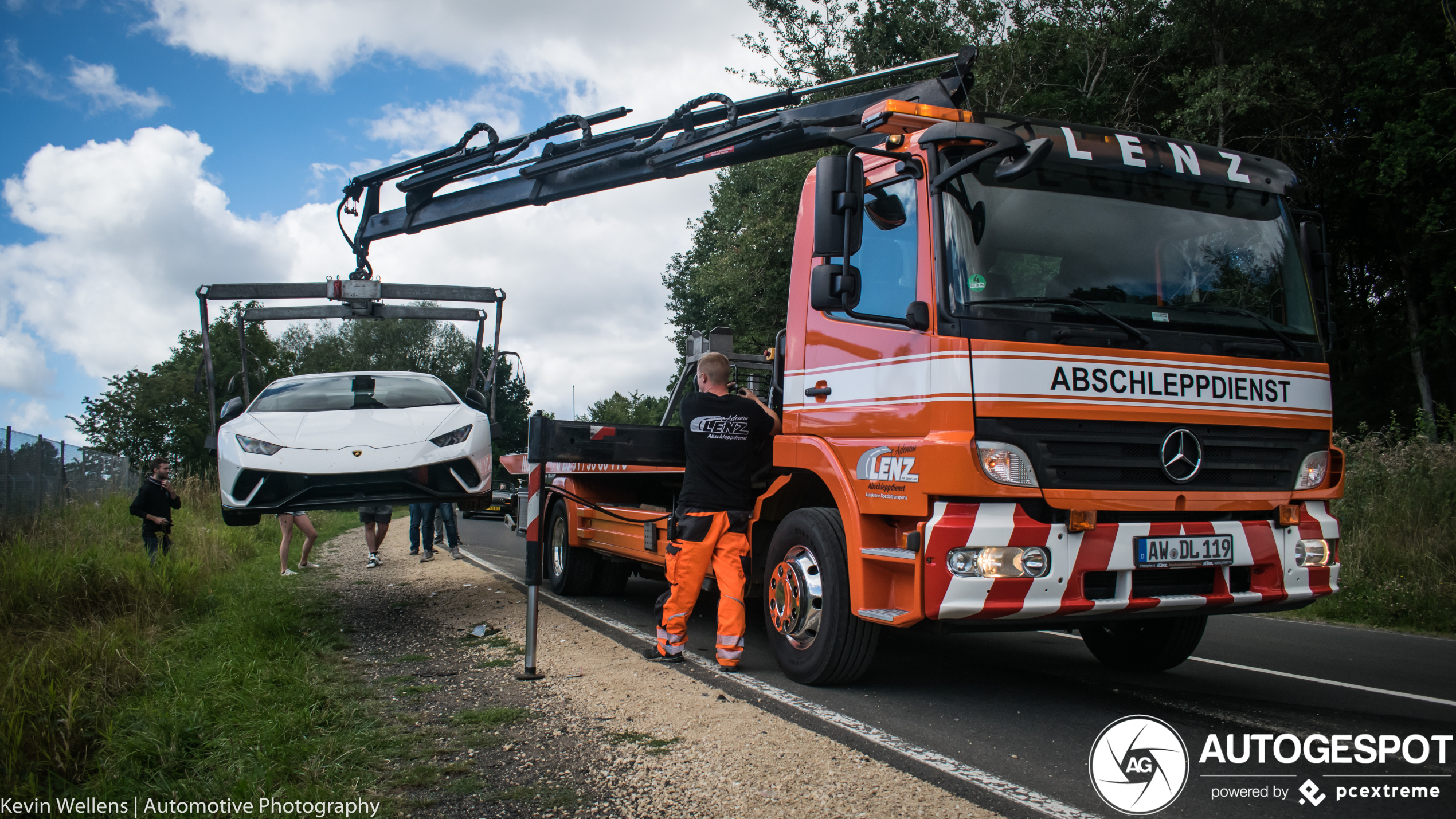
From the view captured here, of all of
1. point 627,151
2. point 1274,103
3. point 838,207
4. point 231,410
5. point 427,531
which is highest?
point 1274,103

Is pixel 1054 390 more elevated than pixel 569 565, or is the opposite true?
pixel 1054 390

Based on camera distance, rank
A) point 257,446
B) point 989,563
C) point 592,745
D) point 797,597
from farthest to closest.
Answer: point 257,446, point 797,597, point 989,563, point 592,745

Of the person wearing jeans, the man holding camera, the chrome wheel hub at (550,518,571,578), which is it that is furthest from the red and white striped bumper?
the person wearing jeans

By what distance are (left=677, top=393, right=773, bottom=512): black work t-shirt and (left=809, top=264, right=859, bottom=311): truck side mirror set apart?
3.59 feet

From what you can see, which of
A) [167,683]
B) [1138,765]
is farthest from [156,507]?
[1138,765]

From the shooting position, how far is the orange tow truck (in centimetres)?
410

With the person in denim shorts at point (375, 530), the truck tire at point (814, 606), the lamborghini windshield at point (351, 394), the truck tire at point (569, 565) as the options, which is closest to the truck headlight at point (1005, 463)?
the truck tire at point (814, 606)

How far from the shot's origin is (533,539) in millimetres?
5801

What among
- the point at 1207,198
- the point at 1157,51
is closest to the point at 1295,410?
the point at 1207,198

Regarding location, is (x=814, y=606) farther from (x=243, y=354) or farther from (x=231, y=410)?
(x=243, y=354)

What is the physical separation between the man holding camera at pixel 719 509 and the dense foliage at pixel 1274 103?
14.5 metres

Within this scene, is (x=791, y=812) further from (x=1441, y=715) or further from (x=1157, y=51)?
(x=1157, y=51)

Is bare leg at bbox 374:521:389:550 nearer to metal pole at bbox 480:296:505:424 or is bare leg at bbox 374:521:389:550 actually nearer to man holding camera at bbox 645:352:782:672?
metal pole at bbox 480:296:505:424

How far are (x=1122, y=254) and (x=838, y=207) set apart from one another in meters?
1.38
